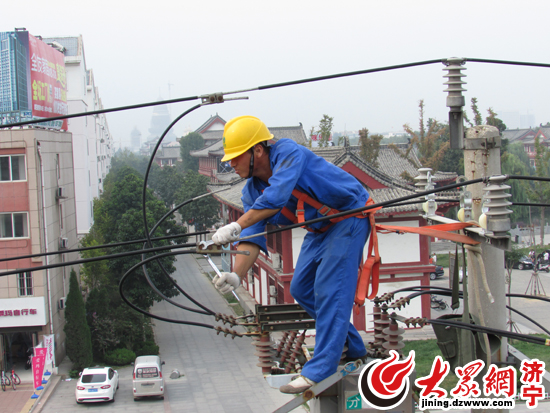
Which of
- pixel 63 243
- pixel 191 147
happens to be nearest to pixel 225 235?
pixel 63 243

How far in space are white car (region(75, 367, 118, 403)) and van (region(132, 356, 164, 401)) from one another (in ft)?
2.25

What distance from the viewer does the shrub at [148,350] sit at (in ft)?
61.7

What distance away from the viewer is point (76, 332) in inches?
682

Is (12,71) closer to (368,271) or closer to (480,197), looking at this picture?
(368,271)

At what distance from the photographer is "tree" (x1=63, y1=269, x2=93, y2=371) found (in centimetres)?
1730

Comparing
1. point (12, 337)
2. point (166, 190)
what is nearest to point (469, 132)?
point (12, 337)

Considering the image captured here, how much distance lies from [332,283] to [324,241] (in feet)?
1.12

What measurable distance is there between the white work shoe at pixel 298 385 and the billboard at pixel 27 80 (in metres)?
15.2

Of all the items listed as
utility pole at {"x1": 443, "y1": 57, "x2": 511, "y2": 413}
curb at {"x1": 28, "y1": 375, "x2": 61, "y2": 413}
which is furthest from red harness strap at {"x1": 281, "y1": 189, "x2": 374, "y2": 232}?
curb at {"x1": 28, "y1": 375, "x2": 61, "y2": 413}

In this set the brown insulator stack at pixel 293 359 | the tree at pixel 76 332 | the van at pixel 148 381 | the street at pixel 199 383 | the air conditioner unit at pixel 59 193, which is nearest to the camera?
the brown insulator stack at pixel 293 359

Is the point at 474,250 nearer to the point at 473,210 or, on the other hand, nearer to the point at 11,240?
the point at 473,210

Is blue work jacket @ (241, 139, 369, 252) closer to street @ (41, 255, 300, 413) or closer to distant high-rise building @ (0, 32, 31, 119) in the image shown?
street @ (41, 255, 300, 413)

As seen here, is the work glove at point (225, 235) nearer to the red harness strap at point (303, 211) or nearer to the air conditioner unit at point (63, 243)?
the red harness strap at point (303, 211)

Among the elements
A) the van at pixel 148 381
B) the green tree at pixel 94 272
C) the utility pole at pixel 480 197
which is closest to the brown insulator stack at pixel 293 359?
the utility pole at pixel 480 197
